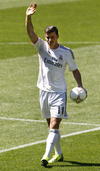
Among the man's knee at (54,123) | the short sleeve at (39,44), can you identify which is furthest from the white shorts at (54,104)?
the short sleeve at (39,44)

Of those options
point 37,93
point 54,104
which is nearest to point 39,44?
point 54,104

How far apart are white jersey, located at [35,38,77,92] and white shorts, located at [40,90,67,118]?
9 centimetres

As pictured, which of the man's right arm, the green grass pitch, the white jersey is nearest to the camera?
the man's right arm

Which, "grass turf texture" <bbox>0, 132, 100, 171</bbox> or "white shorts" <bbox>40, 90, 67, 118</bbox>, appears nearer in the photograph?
"grass turf texture" <bbox>0, 132, 100, 171</bbox>

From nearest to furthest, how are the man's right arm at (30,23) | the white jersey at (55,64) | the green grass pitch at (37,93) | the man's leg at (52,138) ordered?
the man's leg at (52,138)
the man's right arm at (30,23)
the white jersey at (55,64)
the green grass pitch at (37,93)

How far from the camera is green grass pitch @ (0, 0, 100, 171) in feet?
45.5

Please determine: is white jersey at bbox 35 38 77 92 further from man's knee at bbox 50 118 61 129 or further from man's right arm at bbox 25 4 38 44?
man's knee at bbox 50 118 61 129

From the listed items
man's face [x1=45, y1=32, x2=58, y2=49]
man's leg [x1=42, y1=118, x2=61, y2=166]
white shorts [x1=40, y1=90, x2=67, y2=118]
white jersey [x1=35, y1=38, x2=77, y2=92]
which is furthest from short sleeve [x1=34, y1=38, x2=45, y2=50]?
man's leg [x1=42, y1=118, x2=61, y2=166]

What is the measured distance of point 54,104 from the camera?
1341 cm

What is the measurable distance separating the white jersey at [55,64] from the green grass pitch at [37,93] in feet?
4.38

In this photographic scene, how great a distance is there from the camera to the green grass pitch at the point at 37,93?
45.5 feet

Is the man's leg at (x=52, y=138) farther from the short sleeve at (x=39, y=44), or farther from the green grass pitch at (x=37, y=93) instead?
the short sleeve at (x=39, y=44)

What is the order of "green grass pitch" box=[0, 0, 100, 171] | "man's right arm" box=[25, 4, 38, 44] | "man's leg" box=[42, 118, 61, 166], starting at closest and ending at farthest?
1. "man's leg" box=[42, 118, 61, 166]
2. "man's right arm" box=[25, 4, 38, 44]
3. "green grass pitch" box=[0, 0, 100, 171]

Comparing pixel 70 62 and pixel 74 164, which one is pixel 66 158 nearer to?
pixel 74 164
